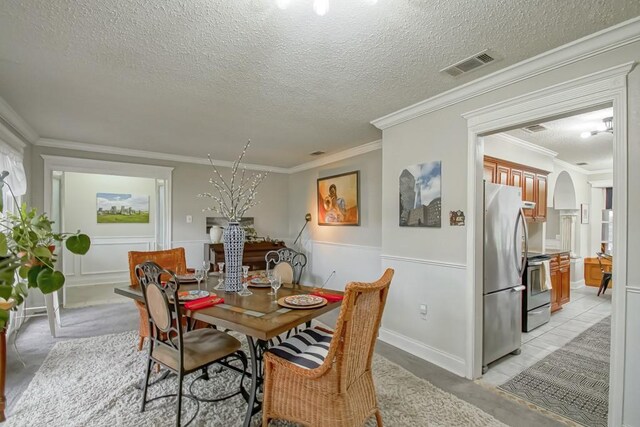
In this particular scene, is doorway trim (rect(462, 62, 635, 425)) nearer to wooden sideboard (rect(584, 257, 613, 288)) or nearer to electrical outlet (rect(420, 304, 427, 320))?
electrical outlet (rect(420, 304, 427, 320))

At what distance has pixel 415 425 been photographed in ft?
6.35

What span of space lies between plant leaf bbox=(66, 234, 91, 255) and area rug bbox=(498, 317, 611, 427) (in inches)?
115

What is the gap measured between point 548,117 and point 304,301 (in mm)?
2132

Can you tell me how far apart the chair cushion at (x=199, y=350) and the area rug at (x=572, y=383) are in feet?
7.16

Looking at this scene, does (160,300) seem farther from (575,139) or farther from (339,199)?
(575,139)

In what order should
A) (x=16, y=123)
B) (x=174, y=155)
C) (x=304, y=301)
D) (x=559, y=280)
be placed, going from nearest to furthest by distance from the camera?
(x=304, y=301) < (x=16, y=123) < (x=559, y=280) < (x=174, y=155)

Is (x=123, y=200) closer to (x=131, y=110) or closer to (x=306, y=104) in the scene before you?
(x=131, y=110)

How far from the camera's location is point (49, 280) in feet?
2.23

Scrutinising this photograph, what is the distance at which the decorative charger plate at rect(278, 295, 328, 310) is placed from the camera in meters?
1.95

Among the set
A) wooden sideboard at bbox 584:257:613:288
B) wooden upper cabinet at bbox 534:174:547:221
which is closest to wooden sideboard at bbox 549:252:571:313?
wooden upper cabinet at bbox 534:174:547:221

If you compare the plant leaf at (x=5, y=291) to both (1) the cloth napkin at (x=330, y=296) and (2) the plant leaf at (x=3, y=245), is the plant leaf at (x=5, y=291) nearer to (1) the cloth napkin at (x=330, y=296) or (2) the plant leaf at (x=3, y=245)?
(2) the plant leaf at (x=3, y=245)

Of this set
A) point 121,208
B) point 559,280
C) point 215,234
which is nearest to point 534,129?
point 559,280

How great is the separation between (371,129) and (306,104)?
1094 millimetres

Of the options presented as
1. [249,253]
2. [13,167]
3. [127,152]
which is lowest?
[249,253]
